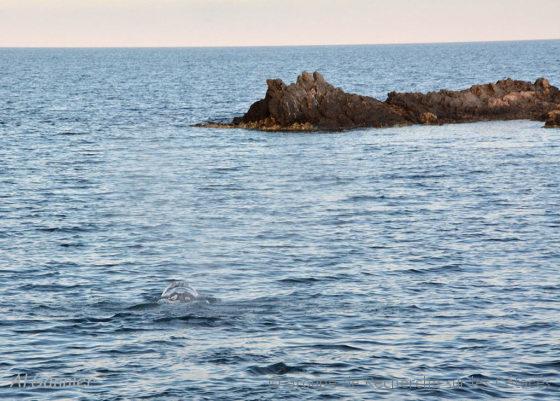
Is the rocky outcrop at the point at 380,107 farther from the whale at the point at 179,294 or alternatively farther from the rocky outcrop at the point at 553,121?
the whale at the point at 179,294

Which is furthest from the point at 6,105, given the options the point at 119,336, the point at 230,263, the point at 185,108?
the point at 119,336

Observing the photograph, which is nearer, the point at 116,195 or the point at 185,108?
the point at 116,195

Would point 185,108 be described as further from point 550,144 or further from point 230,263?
point 230,263

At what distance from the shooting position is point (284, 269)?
4197 cm

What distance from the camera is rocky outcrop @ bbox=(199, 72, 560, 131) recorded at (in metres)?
95.2

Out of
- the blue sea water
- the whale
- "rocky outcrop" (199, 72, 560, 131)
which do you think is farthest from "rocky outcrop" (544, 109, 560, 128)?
the whale

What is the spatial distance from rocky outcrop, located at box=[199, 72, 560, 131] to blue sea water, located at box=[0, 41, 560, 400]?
9126 mm

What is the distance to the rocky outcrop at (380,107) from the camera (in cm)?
9525

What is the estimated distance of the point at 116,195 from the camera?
2419 inches

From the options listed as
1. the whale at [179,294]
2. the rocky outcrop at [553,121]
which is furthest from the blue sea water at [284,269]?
the rocky outcrop at [553,121]

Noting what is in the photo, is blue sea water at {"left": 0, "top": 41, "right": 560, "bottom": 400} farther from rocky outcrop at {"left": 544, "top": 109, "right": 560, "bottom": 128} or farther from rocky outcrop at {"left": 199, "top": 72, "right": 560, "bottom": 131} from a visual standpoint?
rocky outcrop at {"left": 199, "top": 72, "right": 560, "bottom": 131}

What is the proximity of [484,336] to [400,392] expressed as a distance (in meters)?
5.89

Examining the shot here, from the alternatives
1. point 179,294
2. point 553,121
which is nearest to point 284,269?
point 179,294

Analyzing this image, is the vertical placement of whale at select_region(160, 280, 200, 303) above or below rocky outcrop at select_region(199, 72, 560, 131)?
below
